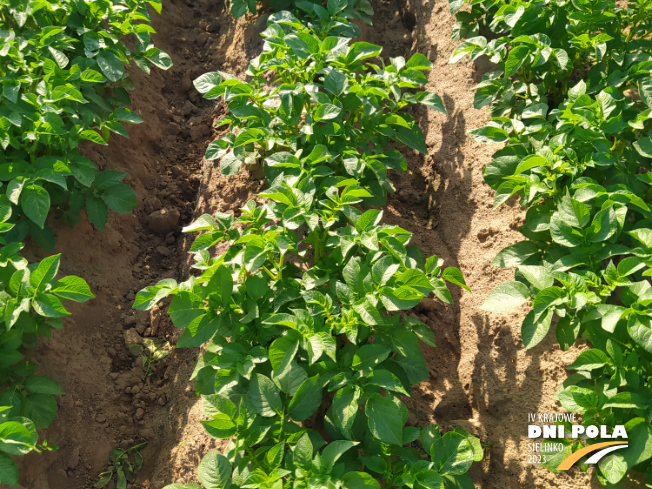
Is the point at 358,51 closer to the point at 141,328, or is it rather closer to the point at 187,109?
the point at 187,109

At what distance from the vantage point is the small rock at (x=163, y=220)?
2810 millimetres

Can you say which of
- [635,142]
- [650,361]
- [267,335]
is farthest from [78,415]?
[635,142]

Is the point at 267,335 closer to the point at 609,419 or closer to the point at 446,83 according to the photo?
the point at 609,419

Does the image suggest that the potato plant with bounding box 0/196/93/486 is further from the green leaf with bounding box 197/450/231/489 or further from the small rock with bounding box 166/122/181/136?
the small rock with bounding box 166/122/181/136

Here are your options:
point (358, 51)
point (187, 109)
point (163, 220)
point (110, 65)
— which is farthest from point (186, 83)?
point (358, 51)

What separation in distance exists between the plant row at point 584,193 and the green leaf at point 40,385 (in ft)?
5.32

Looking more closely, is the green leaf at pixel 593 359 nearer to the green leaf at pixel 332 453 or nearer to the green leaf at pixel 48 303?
the green leaf at pixel 332 453

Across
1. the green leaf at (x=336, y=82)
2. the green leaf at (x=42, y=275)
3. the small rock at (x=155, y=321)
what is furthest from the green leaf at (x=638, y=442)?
the small rock at (x=155, y=321)

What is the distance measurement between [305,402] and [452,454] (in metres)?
0.48

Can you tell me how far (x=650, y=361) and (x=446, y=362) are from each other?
0.85 m

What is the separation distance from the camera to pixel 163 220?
2.82 metres

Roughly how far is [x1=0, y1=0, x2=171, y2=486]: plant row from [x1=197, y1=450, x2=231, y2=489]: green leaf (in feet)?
1.78

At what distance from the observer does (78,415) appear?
216cm

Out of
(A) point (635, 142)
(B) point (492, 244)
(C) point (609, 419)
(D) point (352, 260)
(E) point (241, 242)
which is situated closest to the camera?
(C) point (609, 419)
